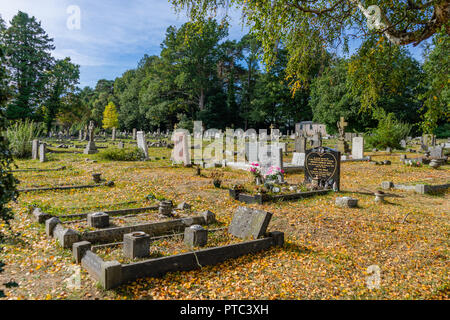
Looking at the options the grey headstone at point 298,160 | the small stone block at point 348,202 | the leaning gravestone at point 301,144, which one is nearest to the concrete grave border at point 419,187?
the small stone block at point 348,202

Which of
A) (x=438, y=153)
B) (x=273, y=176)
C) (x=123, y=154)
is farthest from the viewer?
(x=438, y=153)

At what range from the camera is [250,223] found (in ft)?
19.5

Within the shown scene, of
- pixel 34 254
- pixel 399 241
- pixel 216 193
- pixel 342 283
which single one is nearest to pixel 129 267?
pixel 34 254

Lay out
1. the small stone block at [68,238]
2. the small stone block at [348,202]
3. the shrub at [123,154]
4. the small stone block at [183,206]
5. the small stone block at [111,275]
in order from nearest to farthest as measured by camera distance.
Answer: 1. the small stone block at [111,275]
2. the small stone block at [68,238]
3. the small stone block at [183,206]
4. the small stone block at [348,202]
5. the shrub at [123,154]

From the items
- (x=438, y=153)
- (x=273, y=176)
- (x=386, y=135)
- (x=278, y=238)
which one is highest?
(x=386, y=135)

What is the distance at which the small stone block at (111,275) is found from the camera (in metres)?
3.88

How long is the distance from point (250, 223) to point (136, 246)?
2.23m

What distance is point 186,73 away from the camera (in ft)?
147

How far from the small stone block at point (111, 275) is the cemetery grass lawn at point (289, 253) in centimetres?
9

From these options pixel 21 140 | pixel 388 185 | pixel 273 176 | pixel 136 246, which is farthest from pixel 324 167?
pixel 21 140

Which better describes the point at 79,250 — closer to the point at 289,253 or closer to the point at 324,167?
the point at 289,253

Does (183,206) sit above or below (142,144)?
below

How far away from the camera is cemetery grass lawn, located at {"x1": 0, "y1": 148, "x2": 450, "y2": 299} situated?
3.97 meters

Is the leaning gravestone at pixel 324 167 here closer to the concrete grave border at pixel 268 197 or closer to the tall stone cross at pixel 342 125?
the concrete grave border at pixel 268 197
